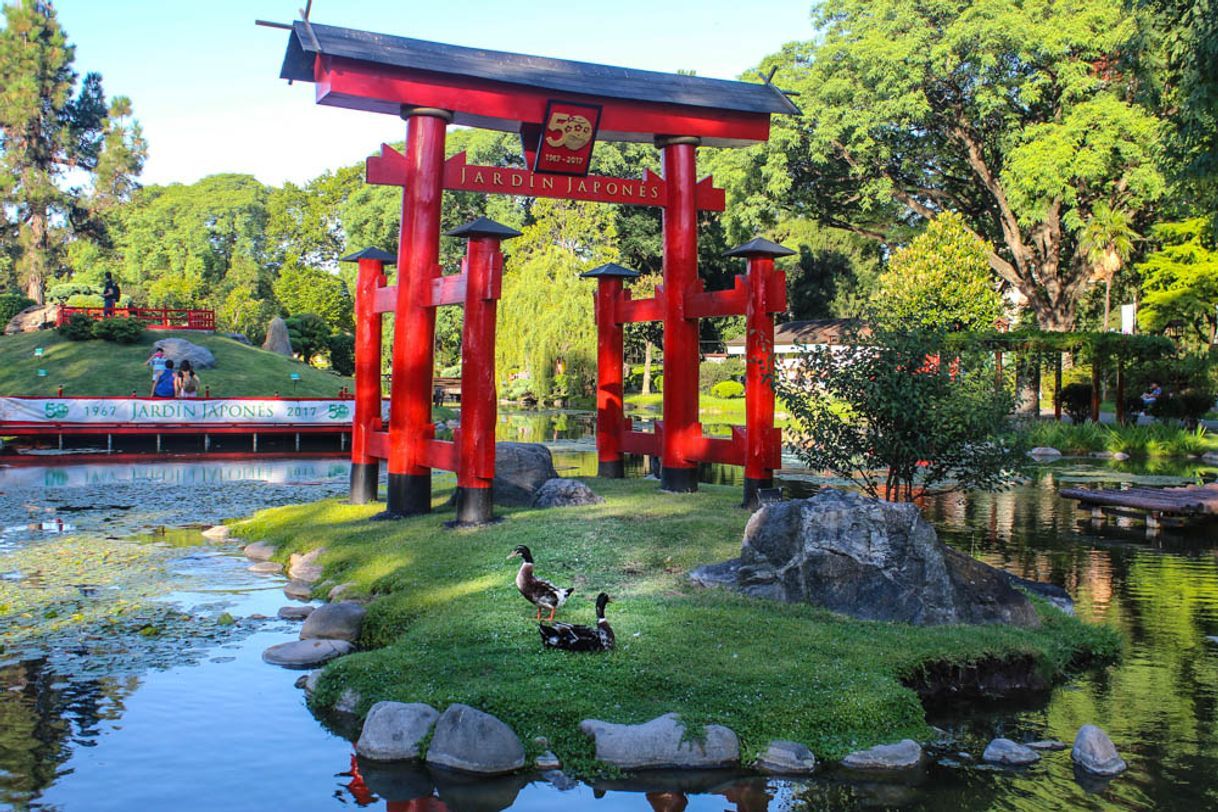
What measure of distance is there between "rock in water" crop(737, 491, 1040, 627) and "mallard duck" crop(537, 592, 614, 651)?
233 centimetres

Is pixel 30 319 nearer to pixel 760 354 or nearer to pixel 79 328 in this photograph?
pixel 79 328

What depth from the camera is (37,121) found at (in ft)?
180

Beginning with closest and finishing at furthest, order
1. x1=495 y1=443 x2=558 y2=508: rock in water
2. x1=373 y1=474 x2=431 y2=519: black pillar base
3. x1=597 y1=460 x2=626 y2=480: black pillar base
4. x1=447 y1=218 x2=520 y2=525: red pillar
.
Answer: x1=447 y1=218 x2=520 y2=525: red pillar, x1=373 y1=474 x2=431 y2=519: black pillar base, x1=495 y1=443 x2=558 y2=508: rock in water, x1=597 y1=460 x2=626 y2=480: black pillar base

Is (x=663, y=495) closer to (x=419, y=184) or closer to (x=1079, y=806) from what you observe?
(x=419, y=184)

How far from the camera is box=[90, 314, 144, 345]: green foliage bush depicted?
1524 inches

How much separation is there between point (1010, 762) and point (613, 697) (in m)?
3.02

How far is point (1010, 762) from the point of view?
8008mm

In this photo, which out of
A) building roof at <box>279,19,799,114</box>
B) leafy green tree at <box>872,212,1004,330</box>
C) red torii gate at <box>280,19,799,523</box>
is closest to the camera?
red torii gate at <box>280,19,799,523</box>

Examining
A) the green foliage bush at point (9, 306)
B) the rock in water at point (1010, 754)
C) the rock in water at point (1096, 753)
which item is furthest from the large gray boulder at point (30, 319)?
the rock in water at point (1096, 753)

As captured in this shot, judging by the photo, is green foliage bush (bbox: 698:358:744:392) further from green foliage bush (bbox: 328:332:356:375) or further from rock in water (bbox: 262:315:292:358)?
rock in water (bbox: 262:315:292:358)

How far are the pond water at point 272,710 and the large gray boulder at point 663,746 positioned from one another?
146mm

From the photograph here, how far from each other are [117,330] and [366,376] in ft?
82.3

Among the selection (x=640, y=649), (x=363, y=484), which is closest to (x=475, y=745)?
(x=640, y=649)

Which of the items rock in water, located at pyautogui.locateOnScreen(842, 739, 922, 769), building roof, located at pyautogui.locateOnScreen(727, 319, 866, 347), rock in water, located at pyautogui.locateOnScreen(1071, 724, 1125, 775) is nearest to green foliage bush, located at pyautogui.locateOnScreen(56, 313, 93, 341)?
building roof, located at pyautogui.locateOnScreen(727, 319, 866, 347)
